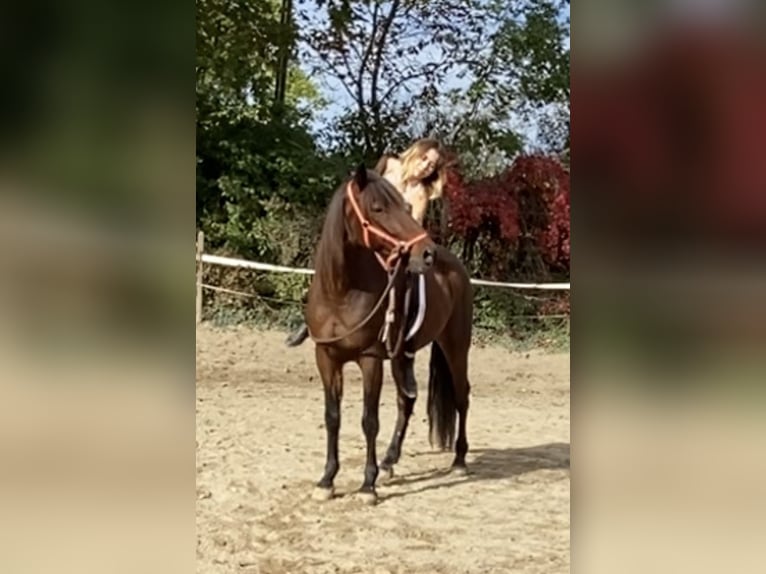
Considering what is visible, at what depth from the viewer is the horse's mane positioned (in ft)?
4.94

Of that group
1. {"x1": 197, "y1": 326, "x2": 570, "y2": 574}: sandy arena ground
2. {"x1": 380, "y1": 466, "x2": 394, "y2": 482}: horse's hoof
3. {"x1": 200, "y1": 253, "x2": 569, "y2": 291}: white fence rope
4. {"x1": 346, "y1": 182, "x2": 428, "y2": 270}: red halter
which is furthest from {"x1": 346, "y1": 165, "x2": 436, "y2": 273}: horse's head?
{"x1": 380, "y1": 466, "x2": 394, "y2": 482}: horse's hoof

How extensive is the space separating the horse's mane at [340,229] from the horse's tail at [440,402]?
247 millimetres

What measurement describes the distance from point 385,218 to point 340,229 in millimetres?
94

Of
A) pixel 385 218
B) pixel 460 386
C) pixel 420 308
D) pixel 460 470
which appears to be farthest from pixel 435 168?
pixel 460 470

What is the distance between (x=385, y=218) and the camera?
152 cm

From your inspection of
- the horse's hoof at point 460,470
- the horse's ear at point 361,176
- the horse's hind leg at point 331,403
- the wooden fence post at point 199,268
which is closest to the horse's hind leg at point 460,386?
the horse's hoof at point 460,470

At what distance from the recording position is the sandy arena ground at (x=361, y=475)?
59.1 inches

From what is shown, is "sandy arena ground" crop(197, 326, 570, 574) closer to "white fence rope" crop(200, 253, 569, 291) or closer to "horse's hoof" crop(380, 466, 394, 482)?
"horse's hoof" crop(380, 466, 394, 482)

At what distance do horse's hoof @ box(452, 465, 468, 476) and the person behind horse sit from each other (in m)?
0.51

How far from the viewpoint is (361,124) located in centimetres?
149

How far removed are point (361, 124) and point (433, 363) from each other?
0.50 m

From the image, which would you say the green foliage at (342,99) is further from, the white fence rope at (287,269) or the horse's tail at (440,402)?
the horse's tail at (440,402)
